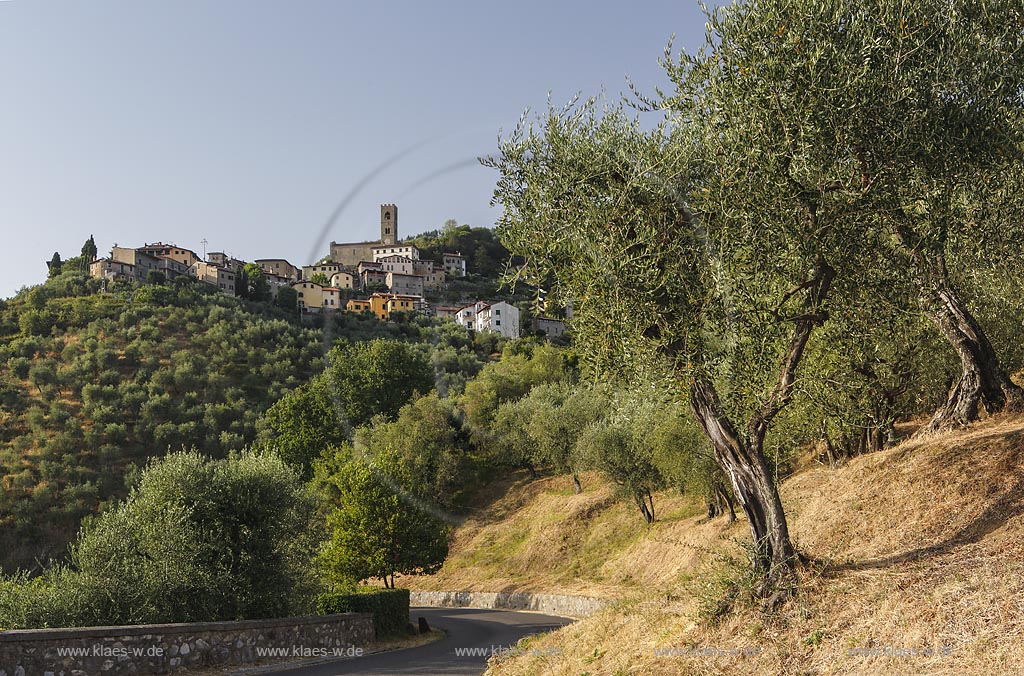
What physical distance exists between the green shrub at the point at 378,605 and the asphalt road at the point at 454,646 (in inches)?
74.4

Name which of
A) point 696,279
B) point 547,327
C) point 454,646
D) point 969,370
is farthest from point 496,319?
point 696,279

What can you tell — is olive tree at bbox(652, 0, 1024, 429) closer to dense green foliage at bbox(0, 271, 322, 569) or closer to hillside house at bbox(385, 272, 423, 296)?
dense green foliage at bbox(0, 271, 322, 569)

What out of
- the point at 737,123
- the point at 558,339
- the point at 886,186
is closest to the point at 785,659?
the point at 886,186

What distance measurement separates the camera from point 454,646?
94.7ft

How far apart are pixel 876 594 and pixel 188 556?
57.5ft

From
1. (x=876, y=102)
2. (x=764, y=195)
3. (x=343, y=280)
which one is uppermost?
(x=343, y=280)

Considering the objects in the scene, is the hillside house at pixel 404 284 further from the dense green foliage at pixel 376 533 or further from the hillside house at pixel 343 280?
the dense green foliage at pixel 376 533

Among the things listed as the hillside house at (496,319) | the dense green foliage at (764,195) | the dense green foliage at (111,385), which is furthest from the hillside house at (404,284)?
the dense green foliage at (764,195)

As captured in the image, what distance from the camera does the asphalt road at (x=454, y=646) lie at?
21266 mm

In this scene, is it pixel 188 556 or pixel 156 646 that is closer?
pixel 156 646

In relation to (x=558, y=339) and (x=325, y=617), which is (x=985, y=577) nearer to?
(x=325, y=617)

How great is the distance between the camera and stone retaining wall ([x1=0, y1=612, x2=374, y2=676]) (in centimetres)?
1495

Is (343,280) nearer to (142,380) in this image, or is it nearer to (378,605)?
(142,380)

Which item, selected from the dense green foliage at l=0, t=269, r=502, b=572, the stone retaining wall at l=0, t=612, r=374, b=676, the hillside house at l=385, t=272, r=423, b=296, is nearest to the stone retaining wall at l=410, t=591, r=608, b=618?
the stone retaining wall at l=0, t=612, r=374, b=676
